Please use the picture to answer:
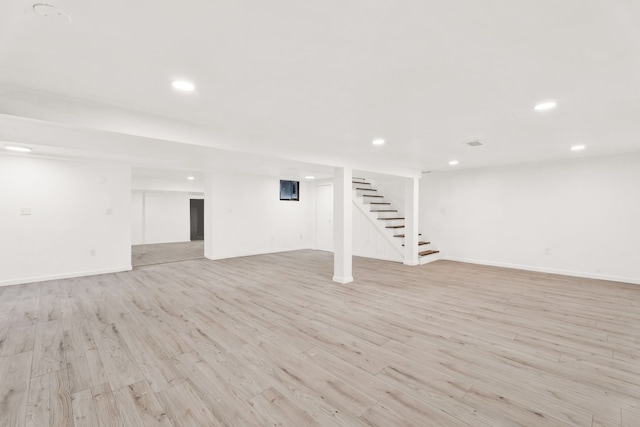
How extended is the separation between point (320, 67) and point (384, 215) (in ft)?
21.4

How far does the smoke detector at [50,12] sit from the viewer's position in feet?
4.38

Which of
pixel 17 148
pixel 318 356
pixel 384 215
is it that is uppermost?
pixel 17 148

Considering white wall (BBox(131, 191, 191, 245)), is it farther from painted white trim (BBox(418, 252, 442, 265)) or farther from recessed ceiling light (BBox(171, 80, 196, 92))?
recessed ceiling light (BBox(171, 80, 196, 92))

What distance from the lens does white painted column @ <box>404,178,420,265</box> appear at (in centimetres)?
684

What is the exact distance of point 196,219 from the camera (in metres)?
11.7

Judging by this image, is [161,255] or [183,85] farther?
[161,255]

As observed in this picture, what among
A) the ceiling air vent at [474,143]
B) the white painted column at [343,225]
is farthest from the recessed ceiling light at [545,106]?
the white painted column at [343,225]

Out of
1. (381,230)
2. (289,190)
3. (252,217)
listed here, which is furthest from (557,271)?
(252,217)

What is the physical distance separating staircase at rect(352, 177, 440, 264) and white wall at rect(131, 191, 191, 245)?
23.2ft

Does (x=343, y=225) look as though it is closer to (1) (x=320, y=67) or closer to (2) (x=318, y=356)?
(2) (x=318, y=356)

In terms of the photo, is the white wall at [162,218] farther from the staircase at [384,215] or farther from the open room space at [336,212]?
the staircase at [384,215]

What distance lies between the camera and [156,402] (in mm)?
1900

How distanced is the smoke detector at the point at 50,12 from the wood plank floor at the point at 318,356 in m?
2.33

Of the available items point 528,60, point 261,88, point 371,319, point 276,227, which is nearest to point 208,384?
point 371,319
